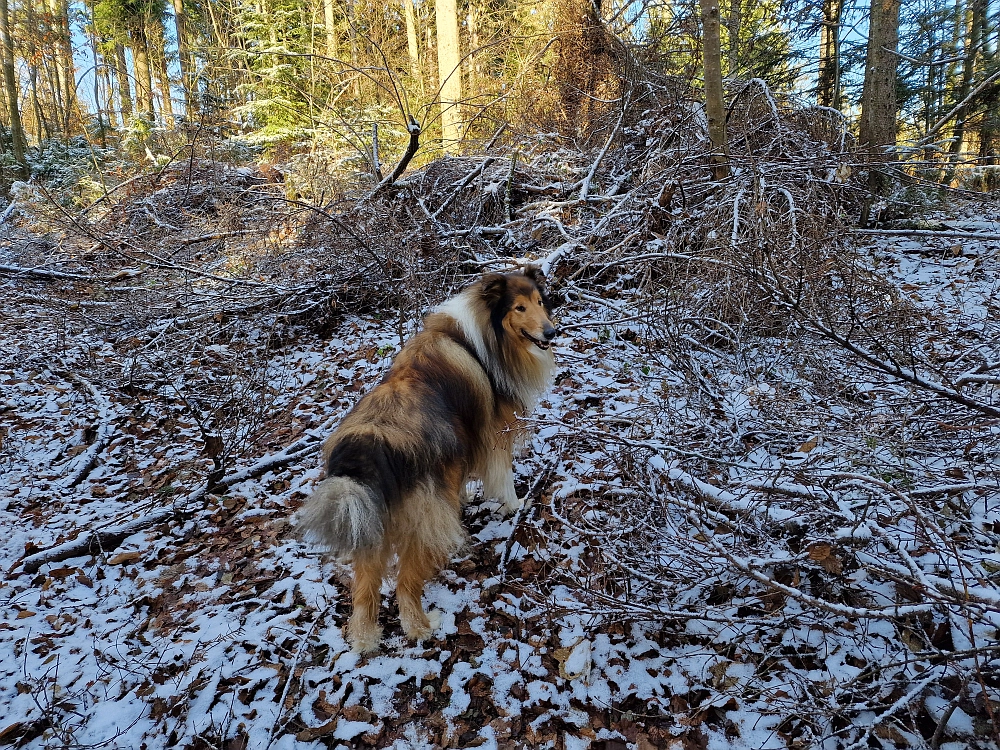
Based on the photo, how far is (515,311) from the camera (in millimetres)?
3609

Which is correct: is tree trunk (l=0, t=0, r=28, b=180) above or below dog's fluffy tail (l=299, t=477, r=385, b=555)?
above

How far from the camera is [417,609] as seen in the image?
2.86 meters

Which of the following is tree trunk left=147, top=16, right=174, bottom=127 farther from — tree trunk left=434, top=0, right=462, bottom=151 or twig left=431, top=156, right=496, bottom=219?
twig left=431, top=156, right=496, bottom=219

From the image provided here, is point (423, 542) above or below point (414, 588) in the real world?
above

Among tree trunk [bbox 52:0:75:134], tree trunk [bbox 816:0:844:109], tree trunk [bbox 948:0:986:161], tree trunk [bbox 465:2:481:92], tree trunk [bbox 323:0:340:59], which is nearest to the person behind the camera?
tree trunk [bbox 948:0:986:161]

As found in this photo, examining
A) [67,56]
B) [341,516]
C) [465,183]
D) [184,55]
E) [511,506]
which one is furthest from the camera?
[67,56]

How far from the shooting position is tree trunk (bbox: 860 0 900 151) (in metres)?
6.77

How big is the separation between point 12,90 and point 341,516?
22.5 meters

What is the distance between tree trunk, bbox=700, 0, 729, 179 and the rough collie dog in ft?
11.8

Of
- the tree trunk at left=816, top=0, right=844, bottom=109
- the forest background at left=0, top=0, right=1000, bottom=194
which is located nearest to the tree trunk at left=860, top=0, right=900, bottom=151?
the forest background at left=0, top=0, right=1000, bottom=194

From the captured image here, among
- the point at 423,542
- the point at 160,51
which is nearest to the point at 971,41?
the point at 423,542

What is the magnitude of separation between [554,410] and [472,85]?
973cm

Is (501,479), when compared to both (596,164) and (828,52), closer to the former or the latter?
(596,164)

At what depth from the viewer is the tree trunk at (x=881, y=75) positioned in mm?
6773
